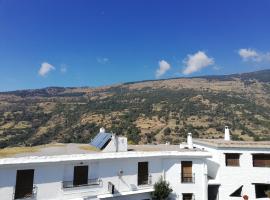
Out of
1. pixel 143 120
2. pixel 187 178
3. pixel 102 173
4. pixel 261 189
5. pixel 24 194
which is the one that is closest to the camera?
pixel 24 194

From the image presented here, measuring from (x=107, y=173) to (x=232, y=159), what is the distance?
12.9 m

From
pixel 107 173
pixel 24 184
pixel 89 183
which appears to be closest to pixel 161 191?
pixel 107 173

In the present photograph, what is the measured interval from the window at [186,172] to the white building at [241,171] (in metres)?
2.82

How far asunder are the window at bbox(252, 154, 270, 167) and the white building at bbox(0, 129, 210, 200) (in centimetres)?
533

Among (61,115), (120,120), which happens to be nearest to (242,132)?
(120,120)

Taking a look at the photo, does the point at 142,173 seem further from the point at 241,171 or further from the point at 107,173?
the point at 241,171

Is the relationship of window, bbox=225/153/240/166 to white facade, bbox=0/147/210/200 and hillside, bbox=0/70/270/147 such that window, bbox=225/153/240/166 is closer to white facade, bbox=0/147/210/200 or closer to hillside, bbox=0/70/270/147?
white facade, bbox=0/147/210/200

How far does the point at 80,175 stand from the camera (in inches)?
785

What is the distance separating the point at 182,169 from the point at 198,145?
7169 mm

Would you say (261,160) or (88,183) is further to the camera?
(261,160)

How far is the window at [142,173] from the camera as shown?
22375 millimetres

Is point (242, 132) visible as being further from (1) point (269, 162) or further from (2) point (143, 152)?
(2) point (143, 152)

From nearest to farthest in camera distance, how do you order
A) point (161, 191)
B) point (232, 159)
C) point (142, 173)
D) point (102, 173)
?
point (102, 173) < point (161, 191) < point (142, 173) < point (232, 159)

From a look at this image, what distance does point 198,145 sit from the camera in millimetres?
30078
